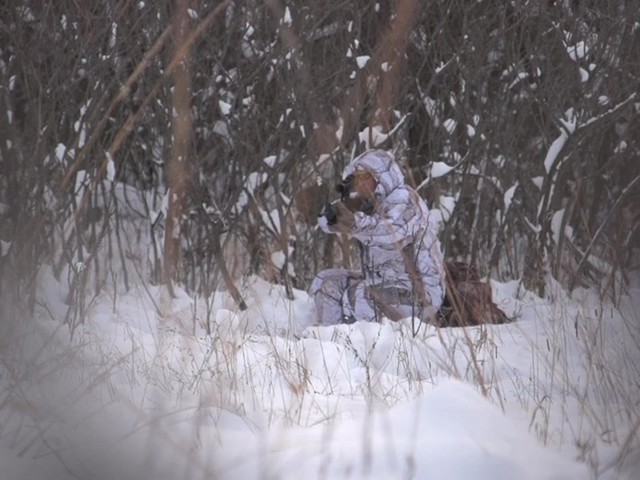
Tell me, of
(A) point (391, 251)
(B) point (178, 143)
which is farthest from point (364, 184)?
(B) point (178, 143)

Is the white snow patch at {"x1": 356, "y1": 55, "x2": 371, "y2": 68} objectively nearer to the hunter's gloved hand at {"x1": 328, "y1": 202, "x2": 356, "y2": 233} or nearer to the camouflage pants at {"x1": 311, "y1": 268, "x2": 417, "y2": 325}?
the camouflage pants at {"x1": 311, "y1": 268, "x2": 417, "y2": 325}

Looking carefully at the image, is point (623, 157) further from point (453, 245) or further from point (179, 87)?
point (179, 87)

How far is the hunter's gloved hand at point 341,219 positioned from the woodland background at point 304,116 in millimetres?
1417

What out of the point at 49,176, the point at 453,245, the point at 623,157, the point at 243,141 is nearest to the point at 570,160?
the point at 623,157

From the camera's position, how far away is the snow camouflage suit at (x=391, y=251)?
5.52 meters

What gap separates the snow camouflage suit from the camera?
5523 millimetres

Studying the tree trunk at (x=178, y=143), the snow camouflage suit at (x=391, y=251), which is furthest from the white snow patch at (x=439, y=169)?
the tree trunk at (x=178, y=143)

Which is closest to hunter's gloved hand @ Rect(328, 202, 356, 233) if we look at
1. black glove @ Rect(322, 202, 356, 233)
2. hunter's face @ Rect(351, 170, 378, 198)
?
black glove @ Rect(322, 202, 356, 233)

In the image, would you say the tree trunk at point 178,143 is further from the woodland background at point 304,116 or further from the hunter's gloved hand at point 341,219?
Answer: the hunter's gloved hand at point 341,219

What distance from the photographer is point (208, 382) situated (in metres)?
3.73

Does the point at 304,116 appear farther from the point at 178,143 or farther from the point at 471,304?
the point at 471,304

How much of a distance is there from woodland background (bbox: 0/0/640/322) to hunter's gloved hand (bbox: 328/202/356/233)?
142cm

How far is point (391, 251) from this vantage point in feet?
18.6

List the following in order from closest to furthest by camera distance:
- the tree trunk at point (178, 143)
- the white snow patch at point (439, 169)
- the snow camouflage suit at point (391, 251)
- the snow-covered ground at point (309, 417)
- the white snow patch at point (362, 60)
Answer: the snow-covered ground at point (309, 417)
the snow camouflage suit at point (391, 251)
the tree trunk at point (178, 143)
the white snow patch at point (439, 169)
the white snow patch at point (362, 60)
